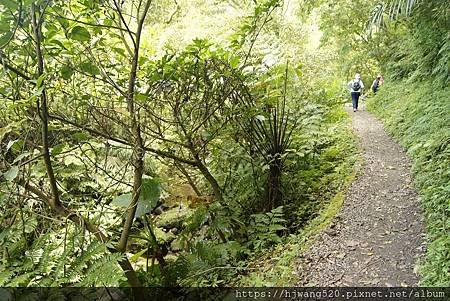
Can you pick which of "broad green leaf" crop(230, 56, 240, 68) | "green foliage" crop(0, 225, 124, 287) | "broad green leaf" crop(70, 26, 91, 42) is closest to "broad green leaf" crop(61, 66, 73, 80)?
"broad green leaf" crop(70, 26, 91, 42)

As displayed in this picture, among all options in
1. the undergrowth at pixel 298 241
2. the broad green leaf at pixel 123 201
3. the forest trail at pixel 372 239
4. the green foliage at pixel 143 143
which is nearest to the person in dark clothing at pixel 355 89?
the green foliage at pixel 143 143

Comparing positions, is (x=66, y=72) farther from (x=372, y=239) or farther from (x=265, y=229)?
(x=372, y=239)


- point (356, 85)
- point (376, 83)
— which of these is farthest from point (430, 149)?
point (376, 83)

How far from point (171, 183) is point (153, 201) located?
5.85ft

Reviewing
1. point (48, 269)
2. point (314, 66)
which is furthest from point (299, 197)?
point (314, 66)

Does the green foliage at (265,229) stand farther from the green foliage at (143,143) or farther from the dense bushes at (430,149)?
the dense bushes at (430,149)

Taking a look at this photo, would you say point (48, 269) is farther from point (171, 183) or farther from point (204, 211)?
point (171, 183)

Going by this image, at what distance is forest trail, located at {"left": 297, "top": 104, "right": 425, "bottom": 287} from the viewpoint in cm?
292

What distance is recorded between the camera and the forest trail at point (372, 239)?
2.92 meters

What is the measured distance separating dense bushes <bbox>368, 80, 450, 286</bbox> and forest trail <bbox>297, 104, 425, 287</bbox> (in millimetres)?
145

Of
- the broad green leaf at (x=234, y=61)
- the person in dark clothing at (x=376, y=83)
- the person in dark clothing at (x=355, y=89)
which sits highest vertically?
the person in dark clothing at (x=376, y=83)

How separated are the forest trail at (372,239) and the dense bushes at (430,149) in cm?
14

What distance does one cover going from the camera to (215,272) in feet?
12.0

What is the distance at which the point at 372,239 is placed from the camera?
3.43m
